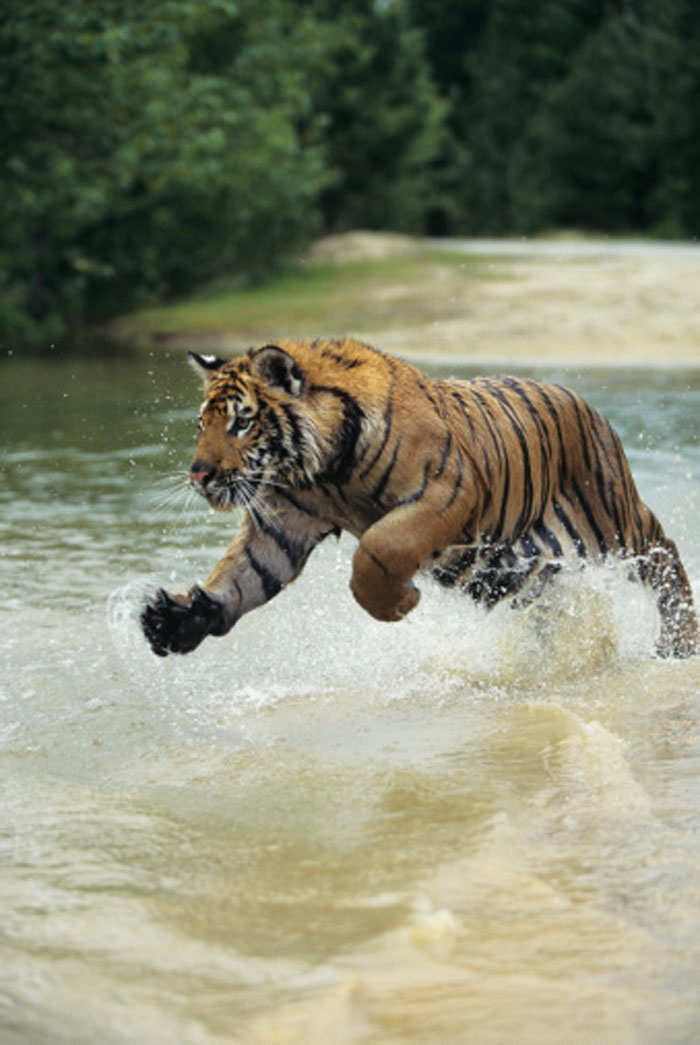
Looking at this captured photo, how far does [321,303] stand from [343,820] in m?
17.2

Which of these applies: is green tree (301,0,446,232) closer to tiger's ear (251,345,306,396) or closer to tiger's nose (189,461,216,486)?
tiger's ear (251,345,306,396)

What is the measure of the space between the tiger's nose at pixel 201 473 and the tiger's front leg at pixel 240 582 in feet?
0.75

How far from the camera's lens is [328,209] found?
121 ft

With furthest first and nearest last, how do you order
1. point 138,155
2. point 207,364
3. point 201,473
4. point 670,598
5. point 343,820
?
1. point 138,155
2. point 670,598
3. point 207,364
4. point 201,473
5. point 343,820

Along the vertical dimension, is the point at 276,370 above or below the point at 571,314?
above

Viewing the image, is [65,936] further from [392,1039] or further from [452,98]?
[452,98]

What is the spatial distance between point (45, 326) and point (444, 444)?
1625cm

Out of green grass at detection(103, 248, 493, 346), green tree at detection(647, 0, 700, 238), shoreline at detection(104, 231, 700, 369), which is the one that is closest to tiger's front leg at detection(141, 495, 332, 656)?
shoreline at detection(104, 231, 700, 369)

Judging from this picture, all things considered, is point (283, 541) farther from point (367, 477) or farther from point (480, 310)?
point (480, 310)

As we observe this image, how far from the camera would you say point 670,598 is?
517 centimetres

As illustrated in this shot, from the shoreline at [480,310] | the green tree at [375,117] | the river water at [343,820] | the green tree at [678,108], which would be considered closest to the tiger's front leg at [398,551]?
the river water at [343,820]

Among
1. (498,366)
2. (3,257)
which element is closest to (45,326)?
(3,257)

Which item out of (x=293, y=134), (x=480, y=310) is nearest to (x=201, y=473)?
(x=480, y=310)

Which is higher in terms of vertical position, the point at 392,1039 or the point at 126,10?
the point at 126,10
